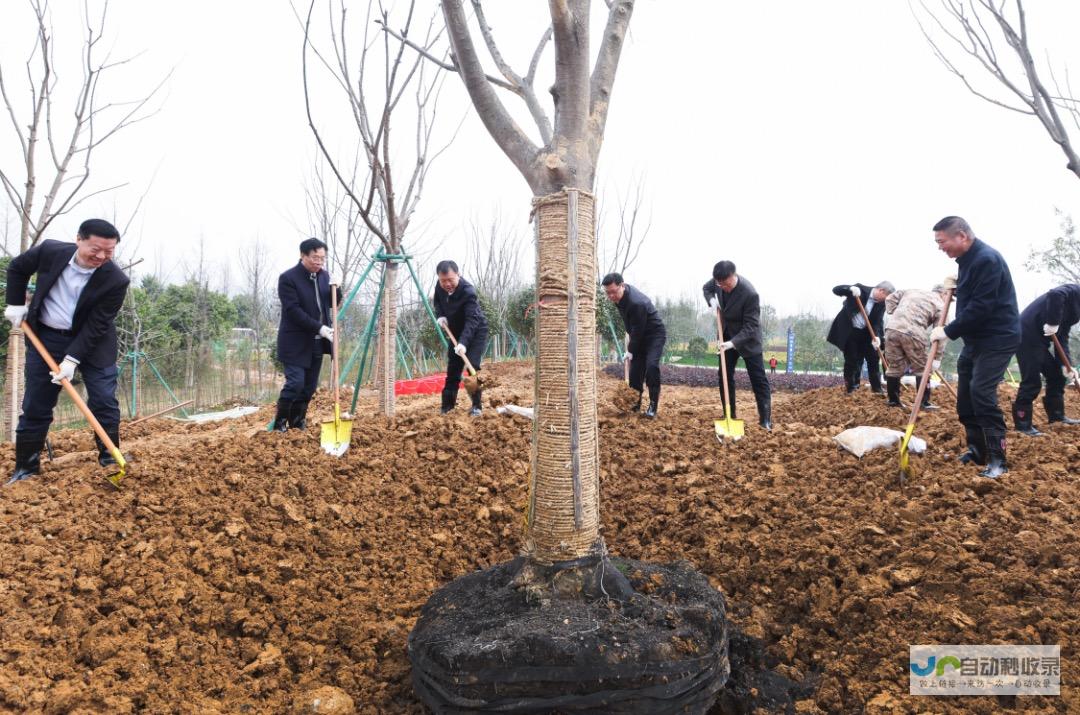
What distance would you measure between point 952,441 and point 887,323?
278 cm

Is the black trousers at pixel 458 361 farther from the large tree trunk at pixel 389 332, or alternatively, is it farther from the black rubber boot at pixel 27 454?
the black rubber boot at pixel 27 454

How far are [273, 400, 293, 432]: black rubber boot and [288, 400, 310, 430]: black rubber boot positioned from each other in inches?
1.5

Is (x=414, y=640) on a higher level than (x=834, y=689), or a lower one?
higher

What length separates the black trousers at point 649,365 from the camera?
5.54m

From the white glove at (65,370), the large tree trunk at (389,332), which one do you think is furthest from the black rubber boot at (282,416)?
the white glove at (65,370)

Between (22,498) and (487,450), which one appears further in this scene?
(487,450)

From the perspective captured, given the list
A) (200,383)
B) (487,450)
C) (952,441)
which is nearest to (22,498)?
(487,450)

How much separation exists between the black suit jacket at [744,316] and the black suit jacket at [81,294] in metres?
4.49

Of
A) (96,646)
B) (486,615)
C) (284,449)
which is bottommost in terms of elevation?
(96,646)

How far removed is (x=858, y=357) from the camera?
7.29m

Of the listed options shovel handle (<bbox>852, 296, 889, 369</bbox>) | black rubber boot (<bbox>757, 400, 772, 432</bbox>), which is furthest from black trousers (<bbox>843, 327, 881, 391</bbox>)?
black rubber boot (<bbox>757, 400, 772, 432</bbox>)

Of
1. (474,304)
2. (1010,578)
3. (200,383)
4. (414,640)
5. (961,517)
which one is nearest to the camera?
(414,640)

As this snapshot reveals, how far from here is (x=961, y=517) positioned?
2.52 meters

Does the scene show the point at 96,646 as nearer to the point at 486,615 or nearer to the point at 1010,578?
the point at 486,615
